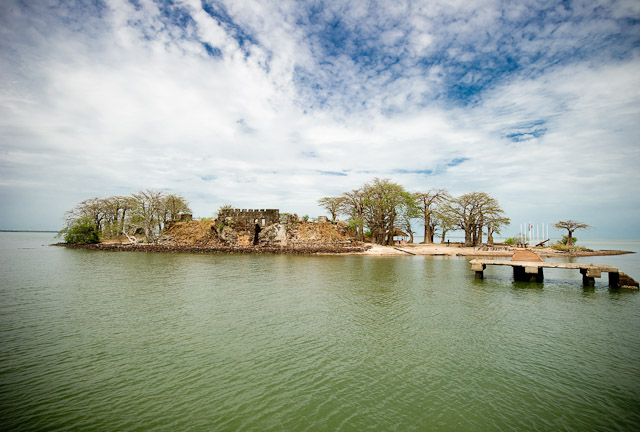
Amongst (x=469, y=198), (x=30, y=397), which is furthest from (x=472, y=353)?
(x=469, y=198)

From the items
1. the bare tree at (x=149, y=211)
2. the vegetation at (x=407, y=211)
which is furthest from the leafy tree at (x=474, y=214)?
the bare tree at (x=149, y=211)

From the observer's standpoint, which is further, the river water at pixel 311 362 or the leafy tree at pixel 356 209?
the leafy tree at pixel 356 209

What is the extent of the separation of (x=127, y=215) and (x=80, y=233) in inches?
365

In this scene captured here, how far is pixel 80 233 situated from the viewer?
5206cm

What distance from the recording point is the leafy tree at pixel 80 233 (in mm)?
52031

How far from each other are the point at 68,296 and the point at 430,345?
1708 centimetres

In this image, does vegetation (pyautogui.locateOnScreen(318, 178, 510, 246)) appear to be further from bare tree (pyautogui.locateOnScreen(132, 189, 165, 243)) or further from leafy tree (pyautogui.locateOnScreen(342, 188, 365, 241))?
bare tree (pyautogui.locateOnScreen(132, 189, 165, 243))

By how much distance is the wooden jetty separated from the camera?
2041 cm

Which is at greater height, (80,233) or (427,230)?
(427,230)

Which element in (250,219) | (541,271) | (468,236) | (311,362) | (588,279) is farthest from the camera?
(468,236)

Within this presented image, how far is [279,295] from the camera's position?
640 inches

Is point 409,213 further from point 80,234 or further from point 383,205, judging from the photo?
point 80,234

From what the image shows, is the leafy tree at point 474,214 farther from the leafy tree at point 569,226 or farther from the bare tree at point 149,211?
the bare tree at point 149,211

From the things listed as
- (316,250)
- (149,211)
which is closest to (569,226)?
(316,250)
